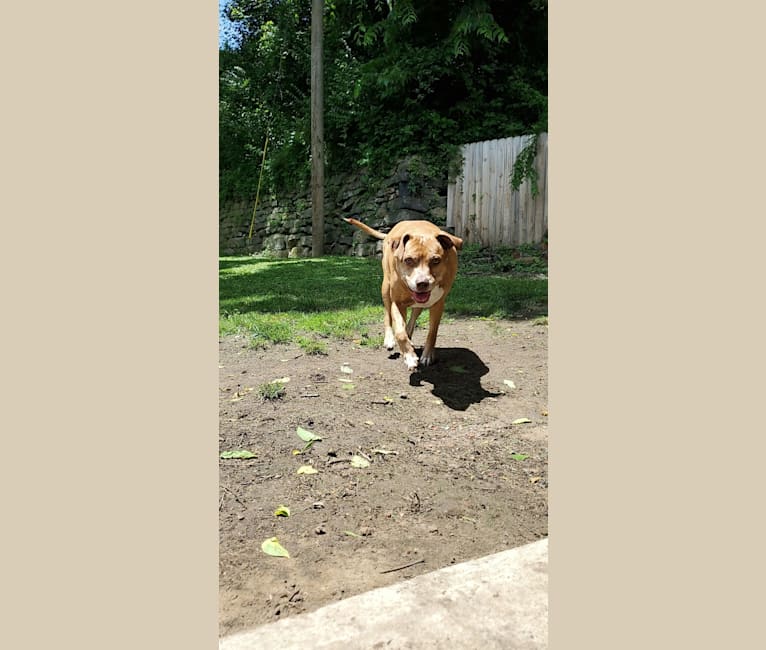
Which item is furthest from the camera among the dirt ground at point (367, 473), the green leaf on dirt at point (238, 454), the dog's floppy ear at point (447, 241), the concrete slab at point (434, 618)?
the dog's floppy ear at point (447, 241)

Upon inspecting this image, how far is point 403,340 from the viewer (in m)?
4.39

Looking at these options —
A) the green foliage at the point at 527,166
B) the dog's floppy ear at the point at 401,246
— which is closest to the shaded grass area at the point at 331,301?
the dog's floppy ear at the point at 401,246

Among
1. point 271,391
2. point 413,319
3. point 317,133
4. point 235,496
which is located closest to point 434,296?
point 413,319

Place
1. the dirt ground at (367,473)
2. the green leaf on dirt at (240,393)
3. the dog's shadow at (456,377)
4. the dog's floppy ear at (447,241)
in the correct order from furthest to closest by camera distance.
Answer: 1. the dog's floppy ear at (447,241)
2. the dog's shadow at (456,377)
3. the green leaf on dirt at (240,393)
4. the dirt ground at (367,473)

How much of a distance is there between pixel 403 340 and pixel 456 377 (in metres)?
0.59

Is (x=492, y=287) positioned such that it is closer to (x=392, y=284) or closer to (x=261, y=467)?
(x=392, y=284)

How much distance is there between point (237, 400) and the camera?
147 inches

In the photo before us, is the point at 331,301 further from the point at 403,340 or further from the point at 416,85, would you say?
the point at 416,85

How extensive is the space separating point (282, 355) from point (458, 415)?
1.84 meters

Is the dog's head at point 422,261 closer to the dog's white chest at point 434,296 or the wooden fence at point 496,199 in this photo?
the dog's white chest at point 434,296

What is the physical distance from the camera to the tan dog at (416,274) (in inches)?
160

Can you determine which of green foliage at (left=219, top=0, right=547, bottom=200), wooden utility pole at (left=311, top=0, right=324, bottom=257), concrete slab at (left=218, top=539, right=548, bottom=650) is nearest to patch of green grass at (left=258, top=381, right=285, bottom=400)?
concrete slab at (left=218, top=539, right=548, bottom=650)

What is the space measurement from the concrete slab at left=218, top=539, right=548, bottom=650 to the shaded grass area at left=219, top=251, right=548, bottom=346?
11.2 ft

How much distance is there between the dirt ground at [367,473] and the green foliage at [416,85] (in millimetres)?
8908
